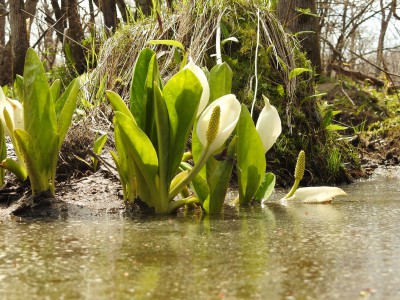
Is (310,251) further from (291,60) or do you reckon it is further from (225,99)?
(291,60)

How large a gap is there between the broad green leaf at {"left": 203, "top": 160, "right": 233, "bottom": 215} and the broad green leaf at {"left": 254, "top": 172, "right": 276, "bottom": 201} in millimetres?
259

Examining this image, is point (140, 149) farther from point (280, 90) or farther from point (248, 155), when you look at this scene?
point (280, 90)

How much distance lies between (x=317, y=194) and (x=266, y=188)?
16 cm

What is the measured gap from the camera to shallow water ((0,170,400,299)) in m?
0.76

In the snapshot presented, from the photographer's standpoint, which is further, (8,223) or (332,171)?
(332,171)

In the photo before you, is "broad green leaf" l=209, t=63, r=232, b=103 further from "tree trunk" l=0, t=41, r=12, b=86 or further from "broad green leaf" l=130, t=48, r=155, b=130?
"tree trunk" l=0, t=41, r=12, b=86

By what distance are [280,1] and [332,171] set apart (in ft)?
5.31

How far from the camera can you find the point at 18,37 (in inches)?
180

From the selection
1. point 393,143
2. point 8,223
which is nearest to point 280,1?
point 393,143

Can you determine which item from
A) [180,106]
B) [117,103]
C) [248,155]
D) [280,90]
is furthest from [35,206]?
[280,90]

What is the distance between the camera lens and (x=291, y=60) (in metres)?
2.67

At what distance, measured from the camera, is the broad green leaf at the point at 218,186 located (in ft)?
5.11

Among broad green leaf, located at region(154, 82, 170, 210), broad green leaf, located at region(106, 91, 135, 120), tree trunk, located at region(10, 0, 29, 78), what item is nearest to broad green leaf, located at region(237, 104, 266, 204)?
broad green leaf, located at region(154, 82, 170, 210)

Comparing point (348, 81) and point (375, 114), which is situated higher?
point (348, 81)
